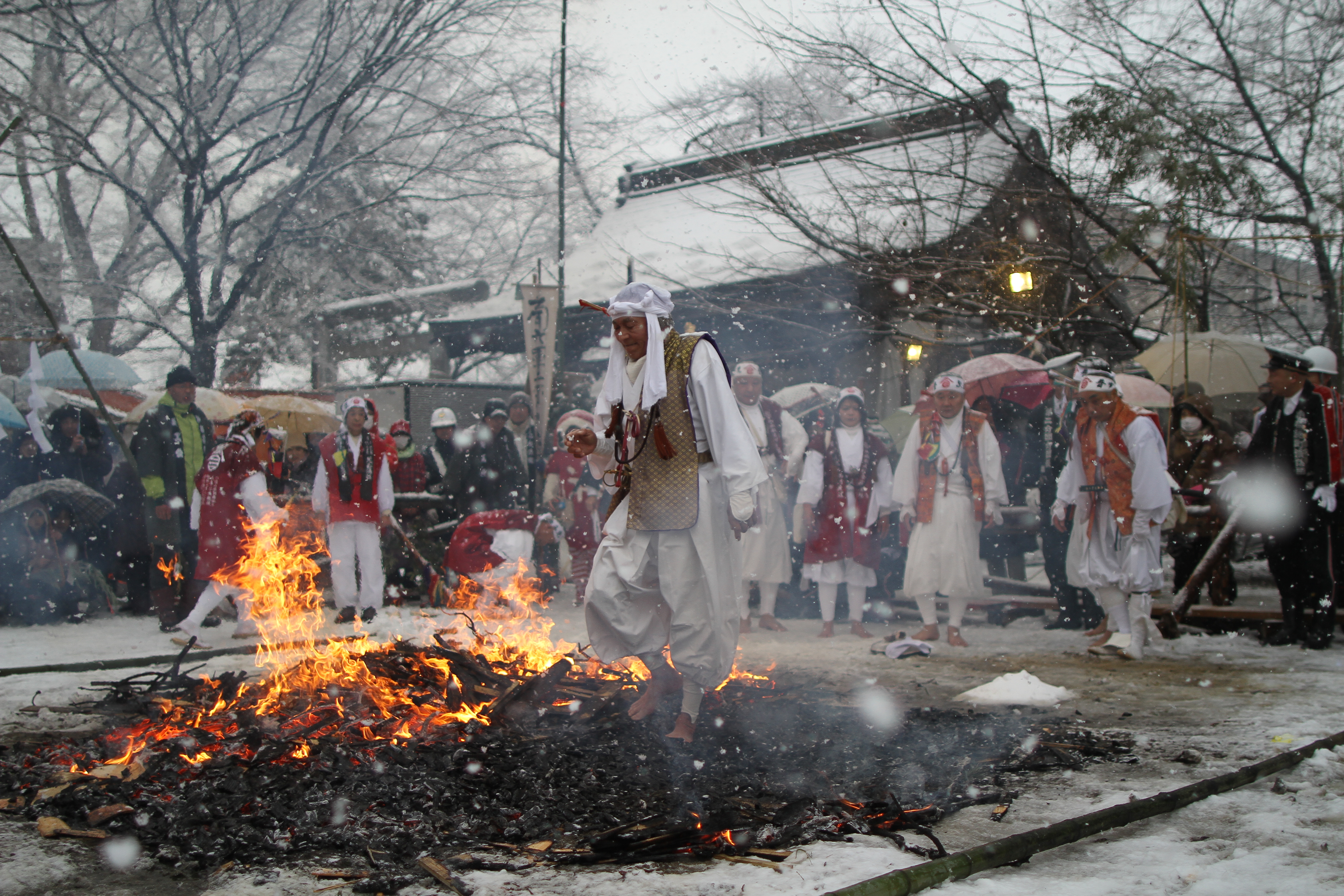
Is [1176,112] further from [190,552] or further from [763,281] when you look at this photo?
[190,552]

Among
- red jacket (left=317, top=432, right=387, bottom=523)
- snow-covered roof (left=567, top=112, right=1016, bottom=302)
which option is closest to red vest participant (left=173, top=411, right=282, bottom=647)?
red jacket (left=317, top=432, right=387, bottom=523)

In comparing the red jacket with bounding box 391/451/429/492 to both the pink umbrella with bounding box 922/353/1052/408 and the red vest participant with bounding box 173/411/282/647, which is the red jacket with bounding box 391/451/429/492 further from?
the pink umbrella with bounding box 922/353/1052/408

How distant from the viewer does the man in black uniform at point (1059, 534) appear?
802cm

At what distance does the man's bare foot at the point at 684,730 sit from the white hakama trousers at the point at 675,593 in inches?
6.9

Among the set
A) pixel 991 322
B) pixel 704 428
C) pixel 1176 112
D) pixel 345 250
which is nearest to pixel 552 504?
pixel 991 322

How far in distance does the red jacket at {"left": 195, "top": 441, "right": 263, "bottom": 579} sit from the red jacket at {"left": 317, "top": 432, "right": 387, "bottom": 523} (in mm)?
706

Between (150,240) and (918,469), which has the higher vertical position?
(150,240)

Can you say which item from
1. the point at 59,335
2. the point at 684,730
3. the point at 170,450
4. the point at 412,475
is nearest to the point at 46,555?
the point at 170,450

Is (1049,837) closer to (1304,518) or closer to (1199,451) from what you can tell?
(1304,518)

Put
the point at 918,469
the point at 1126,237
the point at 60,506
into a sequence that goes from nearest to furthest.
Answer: the point at 918,469 → the point at 60,506 → the point at 1126,237

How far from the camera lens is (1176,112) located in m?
9.06

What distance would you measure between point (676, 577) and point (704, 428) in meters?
0.73

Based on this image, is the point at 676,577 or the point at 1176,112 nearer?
the point at 676,577

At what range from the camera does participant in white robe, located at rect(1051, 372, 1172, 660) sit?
646cm
